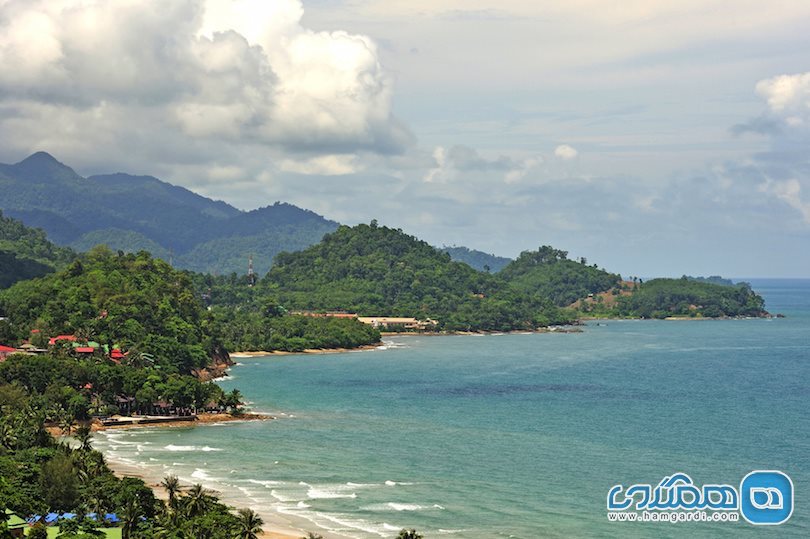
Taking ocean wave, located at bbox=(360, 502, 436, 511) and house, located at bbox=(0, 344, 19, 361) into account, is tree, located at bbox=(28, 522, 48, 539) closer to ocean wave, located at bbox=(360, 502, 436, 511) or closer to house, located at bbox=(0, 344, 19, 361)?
ocean wave, located at bbox=(360, 502, 436, 511)

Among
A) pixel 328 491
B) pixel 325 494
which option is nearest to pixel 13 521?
pixel 325 494

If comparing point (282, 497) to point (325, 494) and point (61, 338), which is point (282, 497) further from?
point (61, 338)

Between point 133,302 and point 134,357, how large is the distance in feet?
110

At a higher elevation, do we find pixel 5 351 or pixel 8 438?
pixel 5 351

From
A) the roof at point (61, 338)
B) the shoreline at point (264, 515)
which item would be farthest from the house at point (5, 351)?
the shoreline at point (264, 515)

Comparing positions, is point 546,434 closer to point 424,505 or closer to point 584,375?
point 424,505

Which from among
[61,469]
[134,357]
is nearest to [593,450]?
[61,469]

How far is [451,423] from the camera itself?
124 metres

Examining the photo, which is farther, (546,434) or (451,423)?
(451,423)

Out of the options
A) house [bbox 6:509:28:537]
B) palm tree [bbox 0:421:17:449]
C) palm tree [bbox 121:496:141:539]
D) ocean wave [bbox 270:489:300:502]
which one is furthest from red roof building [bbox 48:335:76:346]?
palm tree [bbox 121:496:141:539]

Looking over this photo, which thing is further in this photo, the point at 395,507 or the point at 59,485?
the point at 395,507

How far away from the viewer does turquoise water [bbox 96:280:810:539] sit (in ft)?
260
